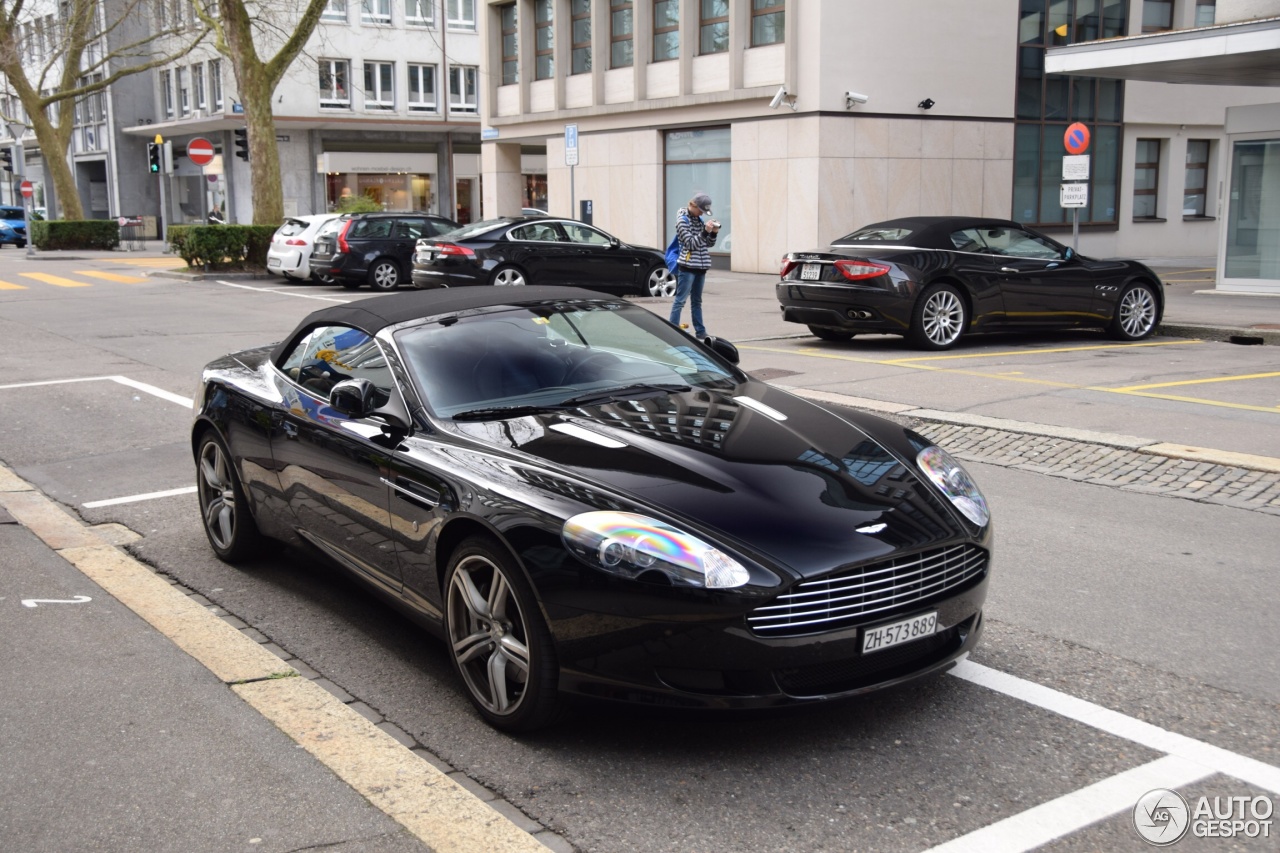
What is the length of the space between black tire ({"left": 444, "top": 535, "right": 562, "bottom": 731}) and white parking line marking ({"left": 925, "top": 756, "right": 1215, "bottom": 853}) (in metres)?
1.31

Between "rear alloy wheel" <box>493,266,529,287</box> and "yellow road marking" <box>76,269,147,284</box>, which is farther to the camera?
"yellow road marking" <box>76,269,147,284</box>

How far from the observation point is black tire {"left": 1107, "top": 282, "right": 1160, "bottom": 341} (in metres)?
15.4

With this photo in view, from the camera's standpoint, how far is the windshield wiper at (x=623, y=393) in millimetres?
5082

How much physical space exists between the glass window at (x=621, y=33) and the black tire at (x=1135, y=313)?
19.1 m

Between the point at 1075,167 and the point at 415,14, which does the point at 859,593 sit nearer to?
the point at 1075,167

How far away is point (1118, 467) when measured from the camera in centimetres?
819

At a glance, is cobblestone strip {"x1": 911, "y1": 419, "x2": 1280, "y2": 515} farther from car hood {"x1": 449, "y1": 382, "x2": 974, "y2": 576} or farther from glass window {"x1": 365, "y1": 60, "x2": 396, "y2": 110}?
glass window {"x1": 365, "y1": 60, "x2": 396, "y2": 110}

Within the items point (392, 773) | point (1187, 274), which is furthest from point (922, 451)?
point (1187, 274)

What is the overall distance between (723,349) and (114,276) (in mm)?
27129

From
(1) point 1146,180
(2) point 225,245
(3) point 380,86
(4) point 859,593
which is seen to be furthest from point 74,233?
(4) point 859,593

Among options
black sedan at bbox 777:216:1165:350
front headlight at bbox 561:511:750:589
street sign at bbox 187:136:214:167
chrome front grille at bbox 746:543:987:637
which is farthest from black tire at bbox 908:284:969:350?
street sign at bbox 187:136:214:167

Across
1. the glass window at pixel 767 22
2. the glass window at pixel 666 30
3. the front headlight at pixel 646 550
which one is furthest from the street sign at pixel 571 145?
the front headlight at pixel 646 550

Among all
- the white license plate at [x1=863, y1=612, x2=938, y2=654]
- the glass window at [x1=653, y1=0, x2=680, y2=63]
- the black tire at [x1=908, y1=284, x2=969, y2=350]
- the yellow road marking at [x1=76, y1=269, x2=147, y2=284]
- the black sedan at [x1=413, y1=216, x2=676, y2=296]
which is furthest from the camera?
the glass window at [x1=653, y1=0, x2=680, y2=63]

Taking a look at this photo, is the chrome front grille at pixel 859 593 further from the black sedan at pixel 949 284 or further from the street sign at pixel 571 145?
the street sign at pixel 571 145
